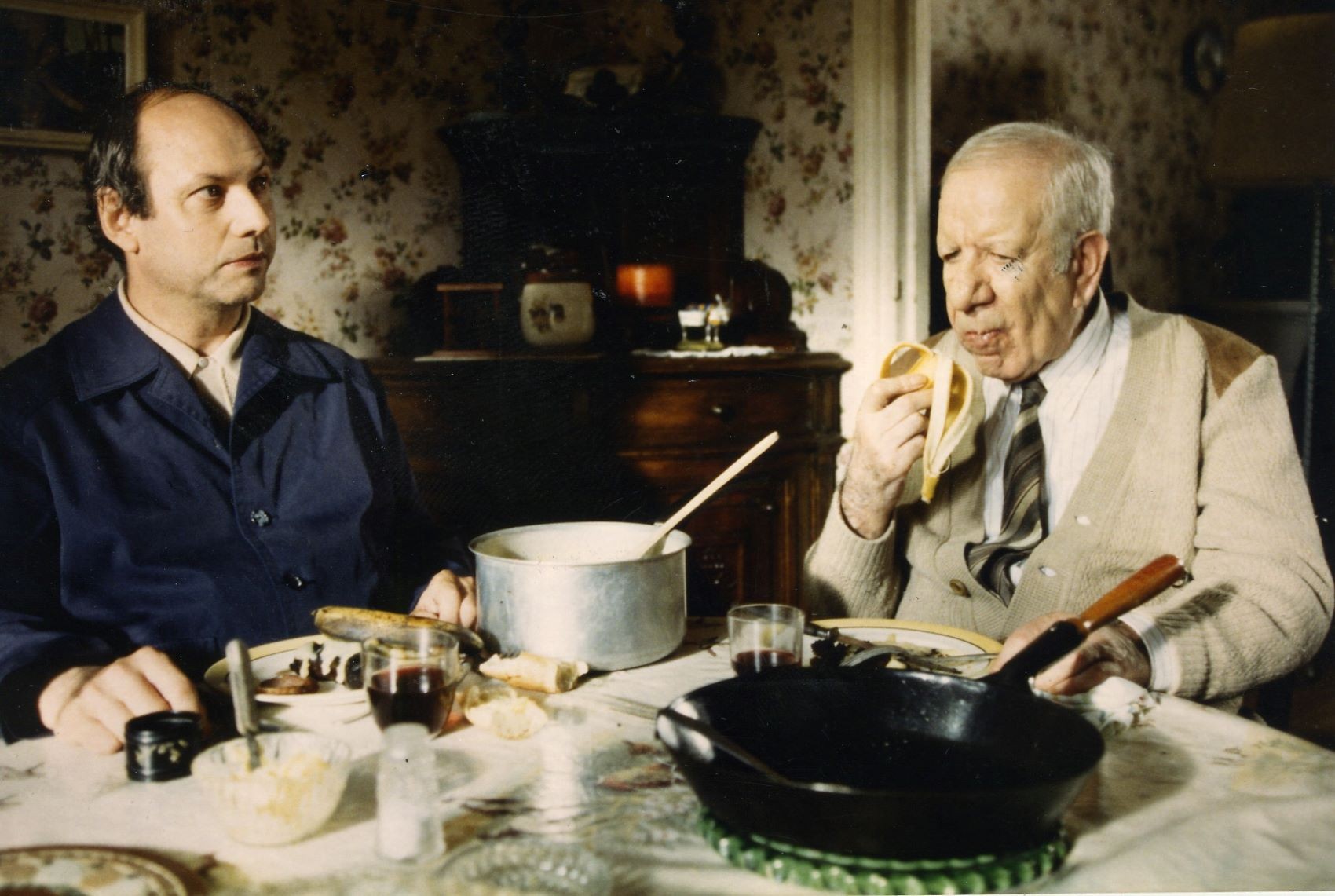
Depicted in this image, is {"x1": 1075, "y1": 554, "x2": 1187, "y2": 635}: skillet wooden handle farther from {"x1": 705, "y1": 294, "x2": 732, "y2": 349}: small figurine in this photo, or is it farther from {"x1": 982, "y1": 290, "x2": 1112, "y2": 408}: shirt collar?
{"x1": 705, "y1": 294, "x2": 732, "y2": 349}: small figurine

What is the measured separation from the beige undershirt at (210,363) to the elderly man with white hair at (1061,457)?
3.15 feet

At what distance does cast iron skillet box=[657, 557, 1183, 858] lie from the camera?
70 centimetres

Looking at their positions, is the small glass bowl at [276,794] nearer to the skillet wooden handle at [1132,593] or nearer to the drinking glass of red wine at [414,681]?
the drinking glass of red wine at [414,681]

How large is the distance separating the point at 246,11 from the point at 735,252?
4.99ft

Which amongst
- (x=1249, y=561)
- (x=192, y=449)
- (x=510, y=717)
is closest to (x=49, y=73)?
(x=192, y=449)

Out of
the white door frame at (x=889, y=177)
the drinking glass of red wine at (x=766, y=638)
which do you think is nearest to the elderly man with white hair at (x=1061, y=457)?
the drinking glass of red wine at (x=766, y=638)

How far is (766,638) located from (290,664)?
1.73 feet

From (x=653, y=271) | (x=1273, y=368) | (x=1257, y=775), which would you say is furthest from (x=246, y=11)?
(x=1257, y=775)

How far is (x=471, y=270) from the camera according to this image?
113 inches

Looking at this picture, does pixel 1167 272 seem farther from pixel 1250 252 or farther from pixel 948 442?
pixel 948 442

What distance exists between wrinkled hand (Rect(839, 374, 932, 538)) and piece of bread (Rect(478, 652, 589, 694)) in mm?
673

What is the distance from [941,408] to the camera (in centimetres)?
163

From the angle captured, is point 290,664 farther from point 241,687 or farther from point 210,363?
point 210,363

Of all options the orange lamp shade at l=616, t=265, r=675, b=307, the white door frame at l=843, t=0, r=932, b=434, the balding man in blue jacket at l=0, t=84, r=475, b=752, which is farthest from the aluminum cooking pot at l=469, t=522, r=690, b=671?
the white door frame at l=843, t=0, r=932, b=434
